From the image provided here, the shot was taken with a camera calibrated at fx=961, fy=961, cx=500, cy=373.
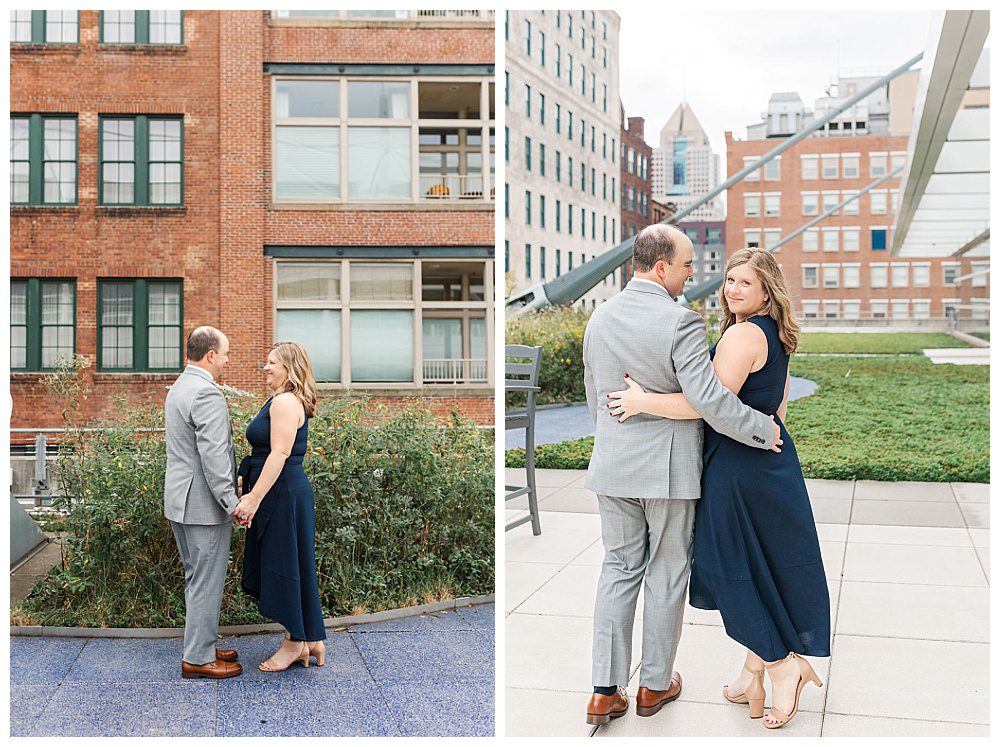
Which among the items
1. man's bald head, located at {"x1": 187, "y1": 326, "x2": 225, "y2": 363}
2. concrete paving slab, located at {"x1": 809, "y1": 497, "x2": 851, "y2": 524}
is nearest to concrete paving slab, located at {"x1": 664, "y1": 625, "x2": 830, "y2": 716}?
man's bald head, located at {"x1": 187, "y1": 326, "x2": 225, "y2": 363}

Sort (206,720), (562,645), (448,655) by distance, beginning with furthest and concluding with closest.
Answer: (448,655) → (562,645) → (206,720)

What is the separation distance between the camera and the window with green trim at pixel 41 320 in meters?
14.8

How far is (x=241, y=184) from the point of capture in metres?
15.1

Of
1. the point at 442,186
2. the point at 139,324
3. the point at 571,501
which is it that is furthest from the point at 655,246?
the point at 139,324

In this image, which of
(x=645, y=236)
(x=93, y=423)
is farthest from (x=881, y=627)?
(x=93, y=423)

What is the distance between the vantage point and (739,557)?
3076 millimetres

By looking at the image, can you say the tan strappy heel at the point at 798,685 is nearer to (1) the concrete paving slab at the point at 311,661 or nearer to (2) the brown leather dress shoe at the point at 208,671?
(1) the concrete paving slab at the point at 311,661

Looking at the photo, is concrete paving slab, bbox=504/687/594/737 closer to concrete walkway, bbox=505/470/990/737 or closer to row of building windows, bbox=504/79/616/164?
concrete walkway, bbox=505/470/990/737

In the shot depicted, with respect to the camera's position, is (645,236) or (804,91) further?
(804,91)

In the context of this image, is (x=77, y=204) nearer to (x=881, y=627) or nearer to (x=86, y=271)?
(x=86, y=271)

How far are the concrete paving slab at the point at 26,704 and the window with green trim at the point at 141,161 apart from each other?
12.4m

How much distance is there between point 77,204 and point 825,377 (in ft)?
45.9

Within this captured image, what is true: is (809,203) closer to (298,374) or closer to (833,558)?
(833,558)

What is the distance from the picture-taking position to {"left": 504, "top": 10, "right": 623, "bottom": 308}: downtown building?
878 inches
